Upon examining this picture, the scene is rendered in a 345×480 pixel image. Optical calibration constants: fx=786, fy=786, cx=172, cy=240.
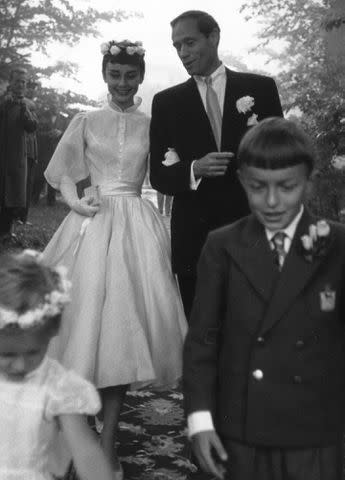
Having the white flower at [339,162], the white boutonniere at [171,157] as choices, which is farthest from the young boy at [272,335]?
the white flower at [339,162]

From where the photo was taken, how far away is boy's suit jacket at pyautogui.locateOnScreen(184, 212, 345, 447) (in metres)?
2.03

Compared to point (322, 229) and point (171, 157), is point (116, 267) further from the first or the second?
point (322, 229)

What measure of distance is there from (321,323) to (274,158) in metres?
0.45

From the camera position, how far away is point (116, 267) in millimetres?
3676

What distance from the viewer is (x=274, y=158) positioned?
2055 mm

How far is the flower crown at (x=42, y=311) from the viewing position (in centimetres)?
194

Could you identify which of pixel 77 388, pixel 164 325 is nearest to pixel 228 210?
pixel 164 325

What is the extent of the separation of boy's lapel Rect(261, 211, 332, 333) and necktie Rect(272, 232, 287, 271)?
0.10 ft

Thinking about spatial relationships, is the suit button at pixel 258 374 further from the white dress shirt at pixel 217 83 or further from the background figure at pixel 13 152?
the background figure at pixel 13 152

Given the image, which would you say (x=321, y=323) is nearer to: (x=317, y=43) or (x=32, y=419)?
(x=32, y=419)

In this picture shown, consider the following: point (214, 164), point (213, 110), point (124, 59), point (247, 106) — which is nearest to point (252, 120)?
point (247, 106)

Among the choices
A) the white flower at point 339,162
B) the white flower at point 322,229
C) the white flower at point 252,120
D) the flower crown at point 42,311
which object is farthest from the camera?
the white flower at point 339,162

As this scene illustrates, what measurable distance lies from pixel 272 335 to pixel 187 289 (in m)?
1.58

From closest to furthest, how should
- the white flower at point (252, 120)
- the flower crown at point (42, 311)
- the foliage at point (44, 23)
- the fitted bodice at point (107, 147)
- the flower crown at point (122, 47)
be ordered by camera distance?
the flower crown at point (42, 311) < the white flower at point (252, 120) < the flower crown at point (122, 47) < the fitted bodice at point (107, 147) < the foliage at point (44, 23)
